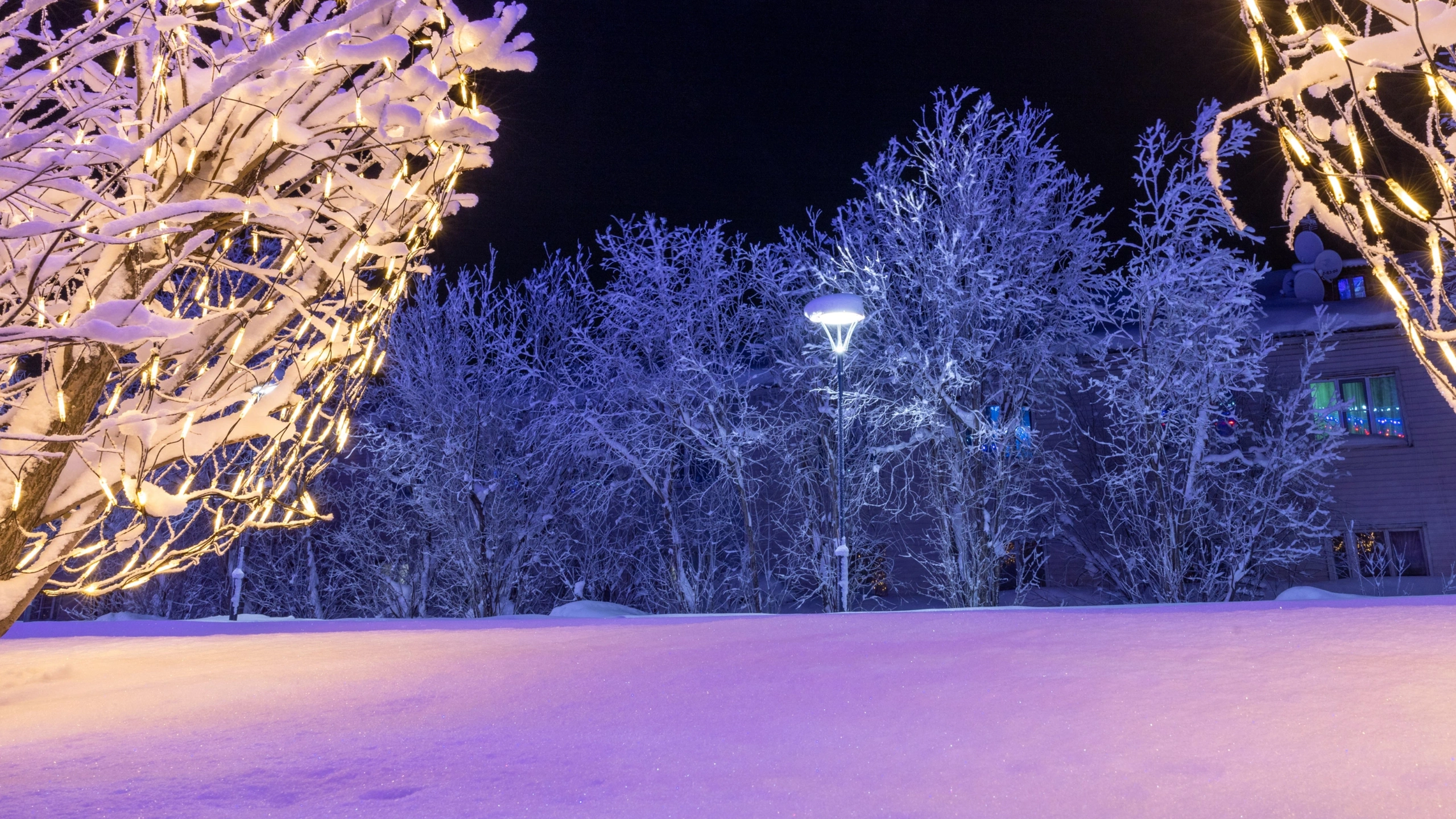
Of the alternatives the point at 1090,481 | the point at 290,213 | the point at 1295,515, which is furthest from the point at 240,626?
the point at 1295,515

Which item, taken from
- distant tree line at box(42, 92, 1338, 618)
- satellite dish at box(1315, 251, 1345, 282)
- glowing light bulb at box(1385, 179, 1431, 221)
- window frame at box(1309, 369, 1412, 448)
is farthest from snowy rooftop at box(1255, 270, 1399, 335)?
glowing light bulb at box(1385, 179, 1431, 221)

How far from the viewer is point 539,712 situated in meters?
4.35

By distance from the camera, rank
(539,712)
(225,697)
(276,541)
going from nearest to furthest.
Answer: (539,712) < (225,697) < (276,541)

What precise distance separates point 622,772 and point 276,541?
24.9m

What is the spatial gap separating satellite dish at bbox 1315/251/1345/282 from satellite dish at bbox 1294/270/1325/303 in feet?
0.89

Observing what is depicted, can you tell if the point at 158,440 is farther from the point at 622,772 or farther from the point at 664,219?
the point at 664,219

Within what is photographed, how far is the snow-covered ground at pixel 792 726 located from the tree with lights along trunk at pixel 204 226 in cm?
110

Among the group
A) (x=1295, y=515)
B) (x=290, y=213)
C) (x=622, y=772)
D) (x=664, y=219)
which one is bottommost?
(x=622, y=772)

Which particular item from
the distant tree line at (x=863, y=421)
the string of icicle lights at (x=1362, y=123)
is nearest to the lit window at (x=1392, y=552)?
the distant tree line at (x=863, y=421)

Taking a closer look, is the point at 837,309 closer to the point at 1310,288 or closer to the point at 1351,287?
the point at 1310,288

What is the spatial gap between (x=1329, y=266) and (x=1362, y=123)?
23045 mm

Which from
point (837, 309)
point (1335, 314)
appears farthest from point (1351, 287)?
point (837, 309)

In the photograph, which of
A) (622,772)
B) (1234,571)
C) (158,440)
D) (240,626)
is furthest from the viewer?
(1234,571)

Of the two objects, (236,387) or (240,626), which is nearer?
(236,387)
